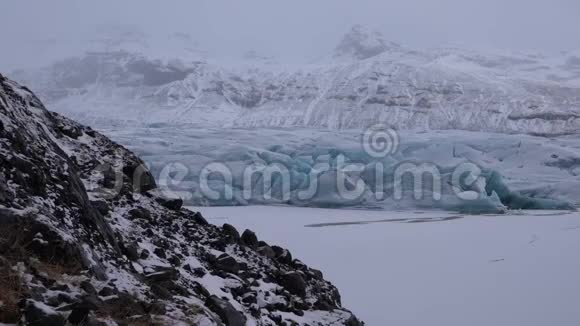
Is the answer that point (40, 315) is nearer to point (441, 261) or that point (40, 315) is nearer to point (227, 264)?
point (227, 264)

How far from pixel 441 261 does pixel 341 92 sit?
6425 centimetres

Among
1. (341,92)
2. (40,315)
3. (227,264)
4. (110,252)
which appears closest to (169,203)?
(227,264)

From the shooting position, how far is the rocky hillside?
282 centimetres

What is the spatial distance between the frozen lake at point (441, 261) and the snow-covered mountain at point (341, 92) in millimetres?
46081

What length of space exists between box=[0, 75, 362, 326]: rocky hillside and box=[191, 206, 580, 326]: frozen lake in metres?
2.70

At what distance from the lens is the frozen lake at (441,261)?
25.6 ft

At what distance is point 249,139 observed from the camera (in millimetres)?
33812

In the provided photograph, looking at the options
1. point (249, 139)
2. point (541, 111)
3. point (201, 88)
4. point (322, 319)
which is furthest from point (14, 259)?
point (201, 88)

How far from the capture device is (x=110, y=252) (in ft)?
12.2
